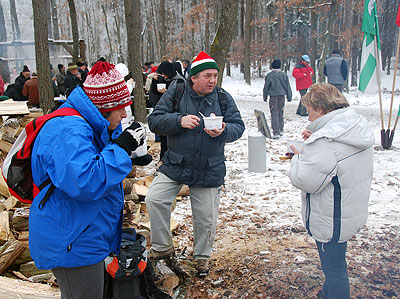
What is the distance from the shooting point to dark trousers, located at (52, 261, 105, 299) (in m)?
2.03

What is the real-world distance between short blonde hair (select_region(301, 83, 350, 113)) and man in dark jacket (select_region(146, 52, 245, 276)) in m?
0.88

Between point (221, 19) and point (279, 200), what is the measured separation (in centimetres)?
409

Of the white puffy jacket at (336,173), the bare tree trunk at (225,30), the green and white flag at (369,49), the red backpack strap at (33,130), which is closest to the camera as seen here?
the red backpack strap at (33,130)

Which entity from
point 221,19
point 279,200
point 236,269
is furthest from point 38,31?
point 236,269

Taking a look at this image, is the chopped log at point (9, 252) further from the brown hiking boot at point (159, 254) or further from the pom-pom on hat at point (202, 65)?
the pom-pom on hat at point (202, 65)

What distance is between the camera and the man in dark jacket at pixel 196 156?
3.46m

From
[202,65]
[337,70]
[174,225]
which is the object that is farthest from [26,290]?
[337,70]

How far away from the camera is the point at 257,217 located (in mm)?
5156

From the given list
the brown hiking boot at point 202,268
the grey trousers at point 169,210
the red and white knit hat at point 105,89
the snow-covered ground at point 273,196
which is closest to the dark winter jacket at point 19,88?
the snow-covered ground at point 273,196

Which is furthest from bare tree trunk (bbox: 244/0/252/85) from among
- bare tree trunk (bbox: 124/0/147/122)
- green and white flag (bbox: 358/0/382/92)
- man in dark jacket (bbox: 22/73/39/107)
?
green and white flag (bbox: 358/0/382/92)

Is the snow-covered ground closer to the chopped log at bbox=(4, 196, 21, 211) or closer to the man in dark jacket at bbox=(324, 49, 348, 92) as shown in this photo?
the chopped log at bbox=(4, 196, 21, 211)

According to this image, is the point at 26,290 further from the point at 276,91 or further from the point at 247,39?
the point at 247,39

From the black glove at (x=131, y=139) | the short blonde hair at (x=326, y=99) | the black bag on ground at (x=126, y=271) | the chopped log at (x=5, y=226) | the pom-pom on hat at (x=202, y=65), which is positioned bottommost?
the chopped log at (x=5, y=226)

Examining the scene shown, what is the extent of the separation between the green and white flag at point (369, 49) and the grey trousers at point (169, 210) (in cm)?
640
